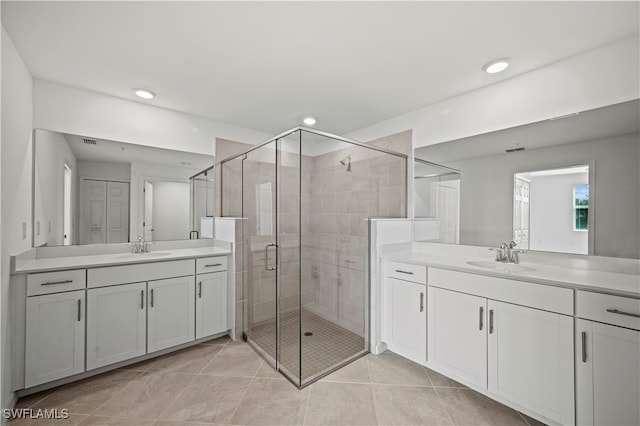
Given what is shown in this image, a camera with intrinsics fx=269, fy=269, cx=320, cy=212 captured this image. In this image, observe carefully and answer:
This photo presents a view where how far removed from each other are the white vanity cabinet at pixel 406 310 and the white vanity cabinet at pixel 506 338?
0.25 ft

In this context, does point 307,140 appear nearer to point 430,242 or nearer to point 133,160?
point 430,242

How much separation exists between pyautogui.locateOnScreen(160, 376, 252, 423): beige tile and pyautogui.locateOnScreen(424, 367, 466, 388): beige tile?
148cm


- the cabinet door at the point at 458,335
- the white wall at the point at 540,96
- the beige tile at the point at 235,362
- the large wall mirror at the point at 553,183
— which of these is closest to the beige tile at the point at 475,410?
the cabinet door at the point at 458,335

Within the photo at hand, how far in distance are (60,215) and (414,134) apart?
3.38m

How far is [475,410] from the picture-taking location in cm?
182

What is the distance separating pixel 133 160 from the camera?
8.75 ft

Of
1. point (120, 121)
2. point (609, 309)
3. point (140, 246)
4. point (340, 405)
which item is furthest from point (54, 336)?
point (609, 309)

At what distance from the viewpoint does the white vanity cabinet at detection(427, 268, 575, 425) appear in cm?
156

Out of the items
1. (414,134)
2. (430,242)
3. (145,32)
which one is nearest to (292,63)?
(145,32)

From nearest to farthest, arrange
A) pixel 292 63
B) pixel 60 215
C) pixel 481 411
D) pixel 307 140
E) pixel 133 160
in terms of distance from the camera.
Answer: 1. pixel 481 411
2. pixel 292 63
3. pixel 307 140
4. pixel 60 215
5. pixel 133 160

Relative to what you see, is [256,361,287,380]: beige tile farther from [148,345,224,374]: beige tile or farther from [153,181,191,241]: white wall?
[153,181,191,241]: white wall

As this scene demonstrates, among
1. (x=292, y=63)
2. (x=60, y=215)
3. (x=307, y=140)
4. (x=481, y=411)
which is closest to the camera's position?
(x=481, y=411)

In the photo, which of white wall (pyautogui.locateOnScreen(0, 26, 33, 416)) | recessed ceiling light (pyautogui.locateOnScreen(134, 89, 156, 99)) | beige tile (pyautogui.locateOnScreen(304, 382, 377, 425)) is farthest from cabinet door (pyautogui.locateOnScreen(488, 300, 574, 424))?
recessed ceiling light (pyautogui.locateOnScreen(134, 89, 156, 99))

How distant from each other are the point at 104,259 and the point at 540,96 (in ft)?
12.3
